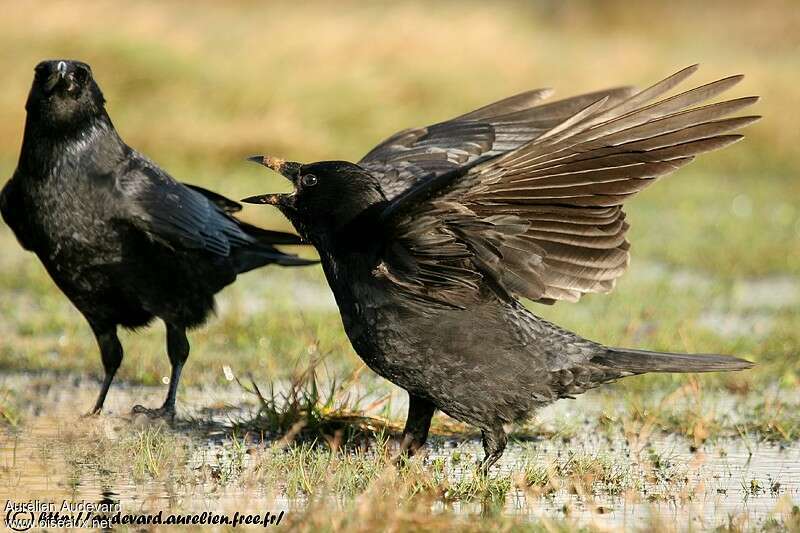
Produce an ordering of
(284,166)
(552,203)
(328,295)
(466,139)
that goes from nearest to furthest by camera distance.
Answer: (552,203)
(284,166)
(466,139)
(328,295)

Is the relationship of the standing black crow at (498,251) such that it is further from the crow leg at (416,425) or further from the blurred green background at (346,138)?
the blurred green background at (346,138)

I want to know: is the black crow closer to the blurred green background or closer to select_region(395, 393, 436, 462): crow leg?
the blurred green background

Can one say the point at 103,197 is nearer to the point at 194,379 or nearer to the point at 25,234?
the point at 25,234

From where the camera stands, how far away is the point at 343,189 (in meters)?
5.37

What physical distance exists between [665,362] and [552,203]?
0.89 metres

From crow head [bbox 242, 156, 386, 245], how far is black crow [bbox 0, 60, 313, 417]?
4.00 ft

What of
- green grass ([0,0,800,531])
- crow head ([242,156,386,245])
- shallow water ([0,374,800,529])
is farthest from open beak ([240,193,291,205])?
shallow water ([0,374,800,529])

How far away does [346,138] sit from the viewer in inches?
677

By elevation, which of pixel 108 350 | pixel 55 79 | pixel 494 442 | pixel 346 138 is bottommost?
pixel 494 442

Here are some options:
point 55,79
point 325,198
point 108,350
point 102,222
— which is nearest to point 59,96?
point 55,79

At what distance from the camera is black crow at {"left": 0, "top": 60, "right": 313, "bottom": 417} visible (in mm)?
6273

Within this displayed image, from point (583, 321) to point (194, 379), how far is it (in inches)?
114

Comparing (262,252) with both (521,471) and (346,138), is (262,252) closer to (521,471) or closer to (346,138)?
(521,471)

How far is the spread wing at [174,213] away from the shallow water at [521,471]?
2.91ft
